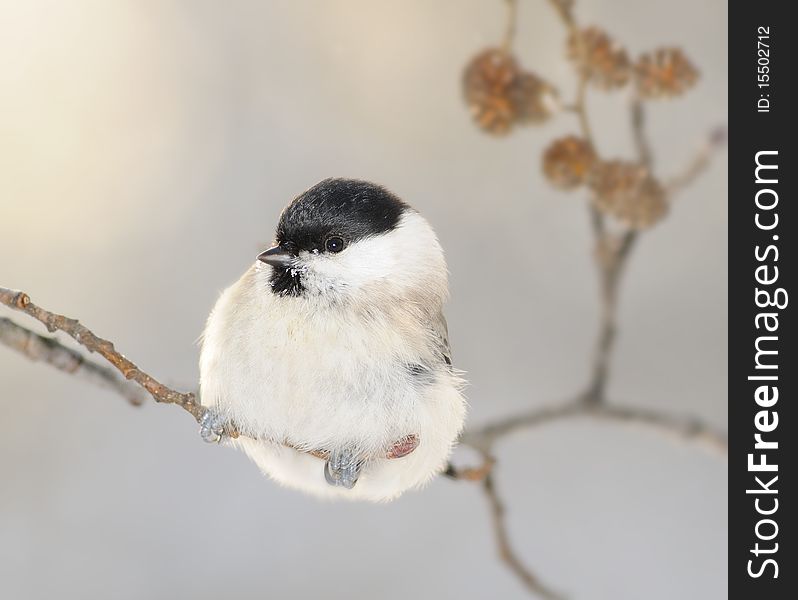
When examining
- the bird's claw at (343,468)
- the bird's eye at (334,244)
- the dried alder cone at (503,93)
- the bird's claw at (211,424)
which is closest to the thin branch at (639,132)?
the dried alder cone at (503,93)

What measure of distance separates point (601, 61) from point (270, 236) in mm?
1010

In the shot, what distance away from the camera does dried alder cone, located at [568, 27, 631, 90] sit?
1.35 m

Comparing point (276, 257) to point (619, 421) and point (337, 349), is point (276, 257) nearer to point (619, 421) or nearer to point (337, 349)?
point (337, 349)

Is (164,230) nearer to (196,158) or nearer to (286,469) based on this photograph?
(196,158)

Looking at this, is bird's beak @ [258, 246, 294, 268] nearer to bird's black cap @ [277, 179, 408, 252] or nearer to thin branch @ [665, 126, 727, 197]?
bird's black cap @ [277, 179, 408, 252]

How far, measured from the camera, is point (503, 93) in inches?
53.4

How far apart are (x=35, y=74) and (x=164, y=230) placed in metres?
0.54

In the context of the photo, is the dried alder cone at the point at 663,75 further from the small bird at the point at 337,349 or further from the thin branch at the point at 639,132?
the small bird at the point at 337,349

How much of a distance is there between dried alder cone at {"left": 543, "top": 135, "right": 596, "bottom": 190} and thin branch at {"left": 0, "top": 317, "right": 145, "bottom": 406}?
75 centimetres

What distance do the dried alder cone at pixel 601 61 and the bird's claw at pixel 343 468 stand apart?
0.72 metres

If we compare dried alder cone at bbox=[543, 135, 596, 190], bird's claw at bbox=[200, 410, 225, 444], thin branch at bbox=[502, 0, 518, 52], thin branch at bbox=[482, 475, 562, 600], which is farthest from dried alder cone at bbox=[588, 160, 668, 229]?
bird's claw at bbox=[200, 410, 225, 444]

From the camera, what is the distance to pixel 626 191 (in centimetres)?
138

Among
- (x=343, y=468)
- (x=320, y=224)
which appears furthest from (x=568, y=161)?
(x=343, y=468)
